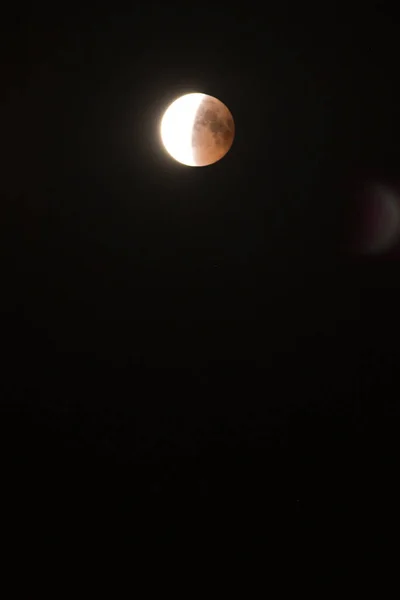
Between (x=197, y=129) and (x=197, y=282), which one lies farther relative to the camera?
(x=197, y=282)

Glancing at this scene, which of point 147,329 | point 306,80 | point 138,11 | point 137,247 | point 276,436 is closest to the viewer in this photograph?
point 138,11

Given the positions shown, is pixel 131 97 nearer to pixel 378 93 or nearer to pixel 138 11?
pixel 138 11

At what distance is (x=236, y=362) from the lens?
2.99 meters

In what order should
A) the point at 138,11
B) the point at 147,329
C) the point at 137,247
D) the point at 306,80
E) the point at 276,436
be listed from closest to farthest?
1. the point at 138,11
2. the point at 306,80
3. the point at 137,247
4. the point at 147,329
5. the point at 276,436

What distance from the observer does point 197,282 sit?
2779mm

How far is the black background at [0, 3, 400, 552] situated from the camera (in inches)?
89.7

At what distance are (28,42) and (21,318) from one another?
128cm

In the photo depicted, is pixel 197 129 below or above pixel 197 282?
above

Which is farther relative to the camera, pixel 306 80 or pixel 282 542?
pixel 282 542

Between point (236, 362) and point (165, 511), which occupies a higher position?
point (236, 362)

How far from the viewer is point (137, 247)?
2682mm

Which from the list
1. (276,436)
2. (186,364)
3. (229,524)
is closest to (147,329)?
(186,364)

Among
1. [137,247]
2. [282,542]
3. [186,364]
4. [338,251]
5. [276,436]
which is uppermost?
[338,251]

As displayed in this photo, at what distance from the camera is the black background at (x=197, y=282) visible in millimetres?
2277
